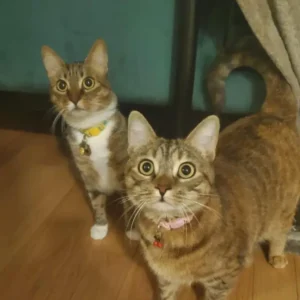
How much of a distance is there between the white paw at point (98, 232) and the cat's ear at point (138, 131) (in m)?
0.54

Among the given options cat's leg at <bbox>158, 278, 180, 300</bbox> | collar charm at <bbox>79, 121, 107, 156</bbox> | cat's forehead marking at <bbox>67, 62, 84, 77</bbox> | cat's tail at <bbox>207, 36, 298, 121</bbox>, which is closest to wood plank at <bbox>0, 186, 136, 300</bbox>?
cat's leg at <bbox>158, 278, 180, 300</bbox>

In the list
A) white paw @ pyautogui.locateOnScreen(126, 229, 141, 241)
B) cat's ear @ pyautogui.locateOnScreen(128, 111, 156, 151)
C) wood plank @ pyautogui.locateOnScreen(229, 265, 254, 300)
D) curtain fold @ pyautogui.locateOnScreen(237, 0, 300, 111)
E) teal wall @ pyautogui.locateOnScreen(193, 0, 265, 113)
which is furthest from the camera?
teal wall @ pyautogui.locateOnScreen(193, 0, 265, 113)

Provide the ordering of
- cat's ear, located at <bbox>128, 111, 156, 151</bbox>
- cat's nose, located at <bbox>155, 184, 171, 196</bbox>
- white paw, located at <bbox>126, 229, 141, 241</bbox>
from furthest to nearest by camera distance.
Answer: white paw, located at <bbox>126, 229, 141, 241</bbox> < cat's ear, located at <bbox>128, 111, 156, 151</bbox> < cat's nose, located at <bbox>155, 184, 171, 196</bbox>

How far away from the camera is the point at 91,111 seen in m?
1.44

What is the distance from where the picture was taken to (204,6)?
173 cm

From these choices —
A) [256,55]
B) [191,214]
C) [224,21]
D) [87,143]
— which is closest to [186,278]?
[191,214]

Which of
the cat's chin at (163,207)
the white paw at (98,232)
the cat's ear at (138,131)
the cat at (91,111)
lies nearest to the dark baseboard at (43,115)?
the cat at (91,111)

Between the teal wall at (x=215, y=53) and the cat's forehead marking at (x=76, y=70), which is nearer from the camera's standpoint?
the cat's forehead marking at (x=76, y=70)

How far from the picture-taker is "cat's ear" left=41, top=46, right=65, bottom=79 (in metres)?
1.47

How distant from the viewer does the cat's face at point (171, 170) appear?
3.42ft

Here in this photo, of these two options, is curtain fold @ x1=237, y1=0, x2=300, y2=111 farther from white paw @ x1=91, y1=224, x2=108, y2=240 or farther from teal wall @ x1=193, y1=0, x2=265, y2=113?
white paw @ x1=91, y1=224, x2=108, y2=240

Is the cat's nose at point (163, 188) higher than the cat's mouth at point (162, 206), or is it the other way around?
the cat's nose at point (163, 188)

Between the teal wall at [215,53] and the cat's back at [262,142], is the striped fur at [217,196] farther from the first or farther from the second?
the teal wall at [215,53]

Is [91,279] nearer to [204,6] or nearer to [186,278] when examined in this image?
[186,278]
